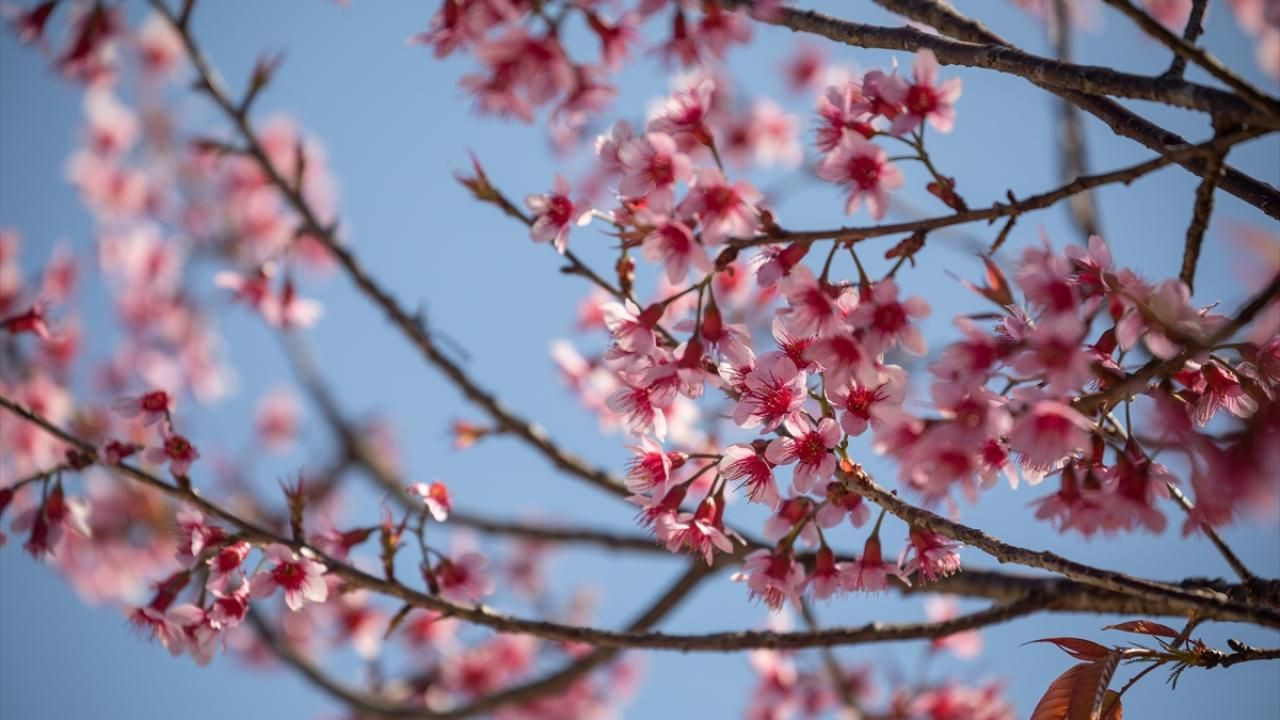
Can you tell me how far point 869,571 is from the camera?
1.43 metres

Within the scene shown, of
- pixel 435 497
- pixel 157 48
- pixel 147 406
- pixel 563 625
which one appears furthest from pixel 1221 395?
pixel 157 48

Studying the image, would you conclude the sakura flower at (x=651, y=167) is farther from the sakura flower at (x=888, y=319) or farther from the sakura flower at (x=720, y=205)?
the sakura flower at (x=888, y=319)

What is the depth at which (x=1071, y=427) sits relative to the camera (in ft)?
3.23

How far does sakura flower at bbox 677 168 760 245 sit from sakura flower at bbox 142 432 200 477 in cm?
93

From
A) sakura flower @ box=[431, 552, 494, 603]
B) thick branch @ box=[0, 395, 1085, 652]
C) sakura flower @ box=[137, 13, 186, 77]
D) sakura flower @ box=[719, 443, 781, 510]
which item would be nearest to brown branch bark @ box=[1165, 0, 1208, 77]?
sakura flower @ box=[719, 443, 781, 510]

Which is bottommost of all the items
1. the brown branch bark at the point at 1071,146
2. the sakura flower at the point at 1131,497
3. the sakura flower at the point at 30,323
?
the sakura flower at the point at 1131,497

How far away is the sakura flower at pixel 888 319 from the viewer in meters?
1.12

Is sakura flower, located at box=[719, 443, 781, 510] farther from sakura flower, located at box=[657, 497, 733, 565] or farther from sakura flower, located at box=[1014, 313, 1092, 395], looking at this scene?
sakura flower, located at box=[1014, 313, 1092, 395]

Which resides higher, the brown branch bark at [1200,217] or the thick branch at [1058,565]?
the brown branch bark at [1200,217]

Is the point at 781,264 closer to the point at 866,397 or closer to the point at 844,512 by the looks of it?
the point at 866,397

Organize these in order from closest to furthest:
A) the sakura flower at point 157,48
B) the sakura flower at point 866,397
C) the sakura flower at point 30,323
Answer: the sakura flower at point 866,397
the sakura flower at point 30,323
the sakura flower at point 157,48

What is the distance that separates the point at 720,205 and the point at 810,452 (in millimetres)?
329

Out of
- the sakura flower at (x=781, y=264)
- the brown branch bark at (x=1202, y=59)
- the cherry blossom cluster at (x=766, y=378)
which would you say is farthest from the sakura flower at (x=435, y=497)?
the brown branch bark at (x=1202, y=59)

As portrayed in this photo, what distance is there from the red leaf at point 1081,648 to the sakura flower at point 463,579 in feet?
3.01
